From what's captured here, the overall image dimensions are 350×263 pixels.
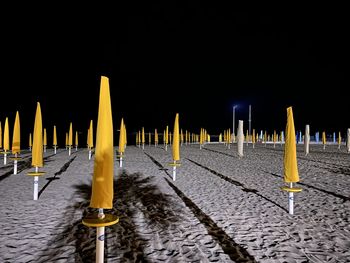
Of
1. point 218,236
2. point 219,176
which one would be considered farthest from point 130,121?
point 218,236

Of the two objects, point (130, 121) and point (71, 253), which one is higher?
point (130, 121)

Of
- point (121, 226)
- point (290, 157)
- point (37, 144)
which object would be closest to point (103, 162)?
point (121, 226)

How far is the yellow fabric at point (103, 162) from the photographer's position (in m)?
3.24

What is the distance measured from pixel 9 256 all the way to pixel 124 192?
17.3 ft

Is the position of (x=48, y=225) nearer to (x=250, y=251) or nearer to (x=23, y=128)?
(x=250, y=251)

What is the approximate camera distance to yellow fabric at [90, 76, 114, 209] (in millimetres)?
3238

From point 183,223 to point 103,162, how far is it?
3809 millimetres

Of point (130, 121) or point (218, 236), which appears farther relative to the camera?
point (130, 121)

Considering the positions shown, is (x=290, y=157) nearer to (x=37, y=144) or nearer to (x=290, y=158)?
(x=290, y=158)

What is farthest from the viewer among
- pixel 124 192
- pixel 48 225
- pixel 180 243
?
pixel 124 192

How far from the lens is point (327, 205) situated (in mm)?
8039

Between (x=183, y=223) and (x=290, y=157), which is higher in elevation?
(x=290, y=157)

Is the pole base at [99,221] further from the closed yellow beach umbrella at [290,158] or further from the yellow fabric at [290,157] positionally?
the yellow fabric at [290,157]

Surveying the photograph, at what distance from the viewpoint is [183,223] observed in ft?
21.1
